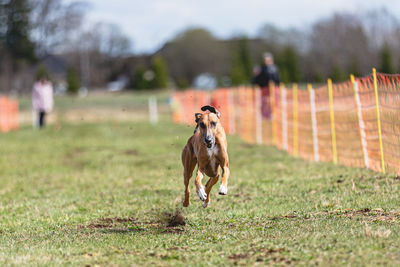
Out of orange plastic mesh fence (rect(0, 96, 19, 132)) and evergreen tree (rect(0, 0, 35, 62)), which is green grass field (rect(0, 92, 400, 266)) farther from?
evergreen tree (rect(0, 0, 35, 62))

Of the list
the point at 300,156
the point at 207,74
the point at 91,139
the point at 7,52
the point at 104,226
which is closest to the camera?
the point at 104,226

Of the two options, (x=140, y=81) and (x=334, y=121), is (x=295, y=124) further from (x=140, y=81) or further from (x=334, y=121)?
(x=140, y=81)

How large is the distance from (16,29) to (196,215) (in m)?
57.5

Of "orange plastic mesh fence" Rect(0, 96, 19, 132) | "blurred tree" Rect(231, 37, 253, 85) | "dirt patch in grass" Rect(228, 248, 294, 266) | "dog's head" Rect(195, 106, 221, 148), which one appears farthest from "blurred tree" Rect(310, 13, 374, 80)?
"dirt patch in grass" Rect(228, 248, 294, 266)

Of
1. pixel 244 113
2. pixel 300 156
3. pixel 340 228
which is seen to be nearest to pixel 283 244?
pixel 340 228

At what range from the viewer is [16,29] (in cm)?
6056

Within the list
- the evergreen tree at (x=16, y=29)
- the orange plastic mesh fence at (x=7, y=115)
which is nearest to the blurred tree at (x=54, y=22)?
the evergreen tree at (x=16, y=29)

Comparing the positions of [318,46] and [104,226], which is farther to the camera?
[318,46]

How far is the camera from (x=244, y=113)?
1986 cm

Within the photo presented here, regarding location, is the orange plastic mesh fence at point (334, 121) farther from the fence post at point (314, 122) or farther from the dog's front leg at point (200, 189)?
the dog's front leg at point (200, 189)

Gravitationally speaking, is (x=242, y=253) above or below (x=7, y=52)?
below

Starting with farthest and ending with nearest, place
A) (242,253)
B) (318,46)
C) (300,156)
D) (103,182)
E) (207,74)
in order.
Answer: (207,74)
(318,46)
(300,156)
(103,182)
(242,253)

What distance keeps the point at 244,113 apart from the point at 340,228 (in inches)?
541

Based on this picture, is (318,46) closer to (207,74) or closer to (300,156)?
(207,74)
